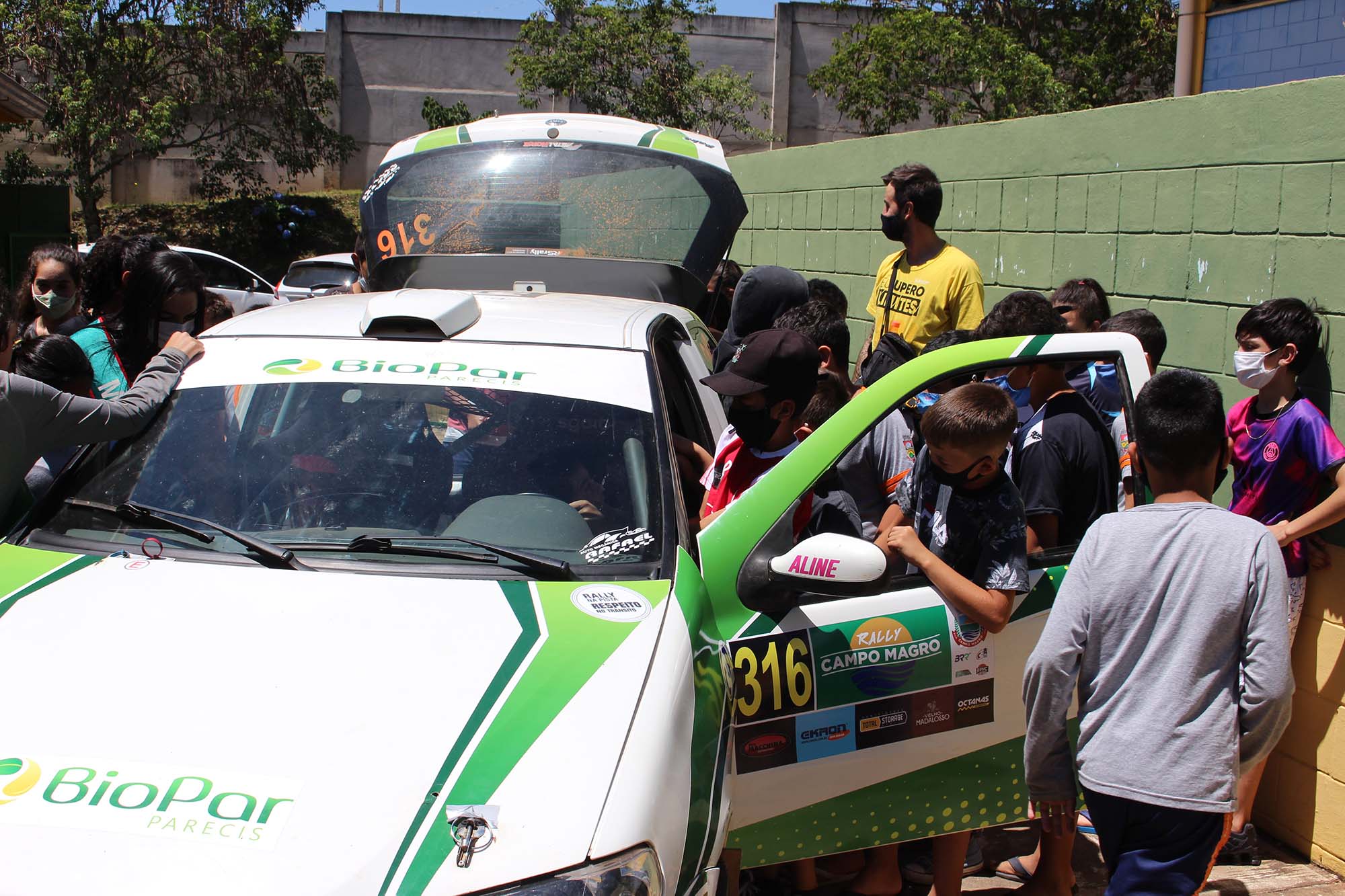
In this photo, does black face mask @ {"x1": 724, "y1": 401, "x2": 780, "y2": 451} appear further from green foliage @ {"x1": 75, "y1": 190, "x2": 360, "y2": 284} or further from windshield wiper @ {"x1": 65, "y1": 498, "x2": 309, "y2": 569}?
green foliage @ {"x1": 75, "y1": 190, "x2": 360, "y2": 284}

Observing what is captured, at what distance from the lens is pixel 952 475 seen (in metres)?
3.29

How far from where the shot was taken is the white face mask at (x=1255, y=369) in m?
4.31

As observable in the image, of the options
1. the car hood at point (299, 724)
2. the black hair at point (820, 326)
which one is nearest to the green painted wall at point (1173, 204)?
the black hair at point (820, 326)

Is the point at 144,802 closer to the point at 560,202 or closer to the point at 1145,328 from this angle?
the point at 1145,328

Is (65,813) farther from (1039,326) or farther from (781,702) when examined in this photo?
(1039,326)

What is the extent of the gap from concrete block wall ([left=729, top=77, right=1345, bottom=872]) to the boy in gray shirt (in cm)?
199

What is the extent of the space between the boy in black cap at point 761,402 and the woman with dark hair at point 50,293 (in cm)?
344

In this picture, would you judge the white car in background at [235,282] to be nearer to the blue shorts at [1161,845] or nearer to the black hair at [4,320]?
the black hair at [4,320]

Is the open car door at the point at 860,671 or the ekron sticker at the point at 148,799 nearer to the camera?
the ekron sticker at the point at 148,799

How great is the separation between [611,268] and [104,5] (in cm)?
2181

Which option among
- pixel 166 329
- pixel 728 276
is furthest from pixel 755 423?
pixel 728 276

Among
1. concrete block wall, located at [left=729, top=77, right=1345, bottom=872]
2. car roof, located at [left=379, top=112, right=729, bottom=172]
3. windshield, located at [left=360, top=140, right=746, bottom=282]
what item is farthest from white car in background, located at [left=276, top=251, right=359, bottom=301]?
concrete block wall, located at [left=729, top=77, right=1345, bottom=872]

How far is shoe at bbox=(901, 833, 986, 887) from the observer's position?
4.13m

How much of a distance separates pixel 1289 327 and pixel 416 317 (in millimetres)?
3104
